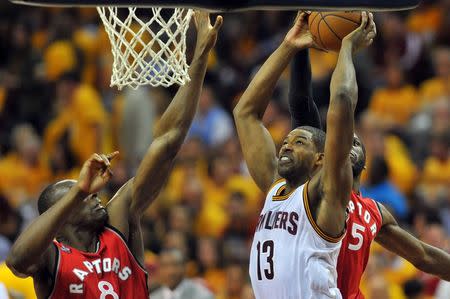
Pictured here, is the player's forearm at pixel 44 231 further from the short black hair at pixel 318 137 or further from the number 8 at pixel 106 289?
the short black hair at pixel 318 137

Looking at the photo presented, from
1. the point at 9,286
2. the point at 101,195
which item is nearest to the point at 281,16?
the point at 101,195

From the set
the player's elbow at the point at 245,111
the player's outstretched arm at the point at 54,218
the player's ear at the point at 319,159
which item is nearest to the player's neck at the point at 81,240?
the player's outstretched arm at the point at 54,218

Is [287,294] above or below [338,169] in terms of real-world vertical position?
below

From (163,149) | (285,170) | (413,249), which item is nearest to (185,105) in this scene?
(163,149)

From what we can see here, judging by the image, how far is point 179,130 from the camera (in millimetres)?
7520

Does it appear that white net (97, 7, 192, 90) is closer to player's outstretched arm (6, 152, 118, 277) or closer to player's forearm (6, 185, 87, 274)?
player's outstretched arm (6, 152, 118, 277)

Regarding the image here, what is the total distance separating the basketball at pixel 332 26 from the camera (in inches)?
284

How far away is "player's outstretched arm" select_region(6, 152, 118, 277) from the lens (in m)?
6.65

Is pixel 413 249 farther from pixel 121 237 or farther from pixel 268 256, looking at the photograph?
pixel 121 237

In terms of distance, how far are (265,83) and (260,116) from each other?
0.77ft

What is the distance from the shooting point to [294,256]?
7.12m

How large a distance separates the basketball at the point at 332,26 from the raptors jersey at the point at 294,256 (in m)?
0.84

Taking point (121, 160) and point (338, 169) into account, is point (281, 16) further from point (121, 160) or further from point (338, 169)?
→ point (338, 169)

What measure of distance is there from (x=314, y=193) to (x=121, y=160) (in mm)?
6995
